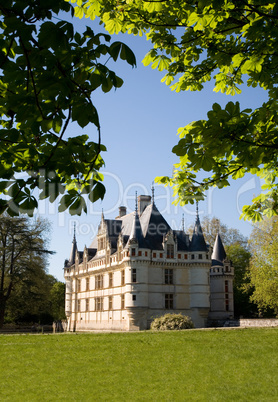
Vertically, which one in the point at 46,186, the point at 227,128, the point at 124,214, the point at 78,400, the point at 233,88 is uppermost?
the point at 124,214

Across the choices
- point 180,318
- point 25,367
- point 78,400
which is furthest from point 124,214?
point 78,400

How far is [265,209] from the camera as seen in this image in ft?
23.3

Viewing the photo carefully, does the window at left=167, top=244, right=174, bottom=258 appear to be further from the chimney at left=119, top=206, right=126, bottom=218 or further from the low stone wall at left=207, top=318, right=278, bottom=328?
the chimney at left=119, top=206, right=126, bottom=218

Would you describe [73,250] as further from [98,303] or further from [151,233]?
[151,233]

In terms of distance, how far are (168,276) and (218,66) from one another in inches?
1089

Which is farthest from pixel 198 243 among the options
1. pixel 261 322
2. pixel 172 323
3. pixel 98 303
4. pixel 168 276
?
pixel 98 303

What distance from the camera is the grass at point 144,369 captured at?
10703 mm

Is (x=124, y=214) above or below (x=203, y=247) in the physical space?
above

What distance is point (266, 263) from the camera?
112ft

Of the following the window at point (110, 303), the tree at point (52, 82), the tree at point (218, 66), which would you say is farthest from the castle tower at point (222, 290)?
the tree at point (52, 82)

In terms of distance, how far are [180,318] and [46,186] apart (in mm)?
23199

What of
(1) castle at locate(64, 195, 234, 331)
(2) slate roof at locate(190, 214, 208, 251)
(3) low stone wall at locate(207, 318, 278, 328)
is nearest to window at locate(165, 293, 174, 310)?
(1) castle at locate(64, 195, 234, 331)

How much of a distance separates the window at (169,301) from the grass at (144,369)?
1479 cm

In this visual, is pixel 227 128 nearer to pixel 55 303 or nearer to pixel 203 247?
pixel 203 247
